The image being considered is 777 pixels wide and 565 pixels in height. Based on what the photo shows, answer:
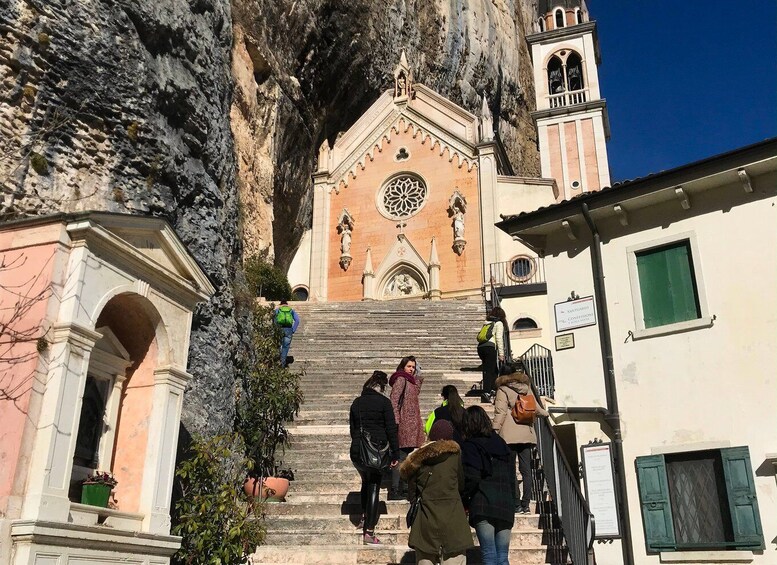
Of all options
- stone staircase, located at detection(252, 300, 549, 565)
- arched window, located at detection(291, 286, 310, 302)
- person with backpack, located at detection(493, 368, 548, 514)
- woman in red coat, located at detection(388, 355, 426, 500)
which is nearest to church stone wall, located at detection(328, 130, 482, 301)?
arched window, located at detection(291, 286, 310, 302)

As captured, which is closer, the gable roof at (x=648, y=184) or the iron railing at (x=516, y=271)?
the gable roof at (x=648, y=184)

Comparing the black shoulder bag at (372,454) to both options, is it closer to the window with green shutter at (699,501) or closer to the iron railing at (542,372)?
the window with green shutter at (699,501)

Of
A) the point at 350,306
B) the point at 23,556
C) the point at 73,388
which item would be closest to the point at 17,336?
the point at 73,388

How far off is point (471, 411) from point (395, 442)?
64.4 inches

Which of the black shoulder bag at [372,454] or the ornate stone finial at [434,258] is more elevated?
the ornate stone finial at [434,258]

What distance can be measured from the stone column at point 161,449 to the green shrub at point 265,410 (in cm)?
233

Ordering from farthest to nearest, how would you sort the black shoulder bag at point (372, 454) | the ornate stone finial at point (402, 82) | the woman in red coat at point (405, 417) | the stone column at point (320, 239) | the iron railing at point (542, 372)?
the ornate stone finial at point (402, 82) → the stone column at point (320, 239) → the iron railing at point (542, 372) → the woman in red coat at point (405, 417) → the black shoulder bag at point (372, 454)

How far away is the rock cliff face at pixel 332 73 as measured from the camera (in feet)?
69.9

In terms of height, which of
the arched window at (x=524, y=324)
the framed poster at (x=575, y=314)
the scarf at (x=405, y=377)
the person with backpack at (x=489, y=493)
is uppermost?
the arched window at (x=524, y=324)

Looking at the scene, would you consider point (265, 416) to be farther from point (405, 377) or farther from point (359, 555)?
point (359, 555)

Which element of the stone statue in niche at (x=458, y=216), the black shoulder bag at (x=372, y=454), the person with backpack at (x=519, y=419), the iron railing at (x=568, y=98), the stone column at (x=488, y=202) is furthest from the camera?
the iron railing at (x=568, y=98)

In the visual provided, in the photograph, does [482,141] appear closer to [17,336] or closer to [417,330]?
[417,330]

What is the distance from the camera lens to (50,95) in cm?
877

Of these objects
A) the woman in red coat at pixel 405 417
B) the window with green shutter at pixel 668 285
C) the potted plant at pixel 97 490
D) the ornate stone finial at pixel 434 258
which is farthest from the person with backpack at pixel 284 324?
the ornate stone finial at pixel 434 258
